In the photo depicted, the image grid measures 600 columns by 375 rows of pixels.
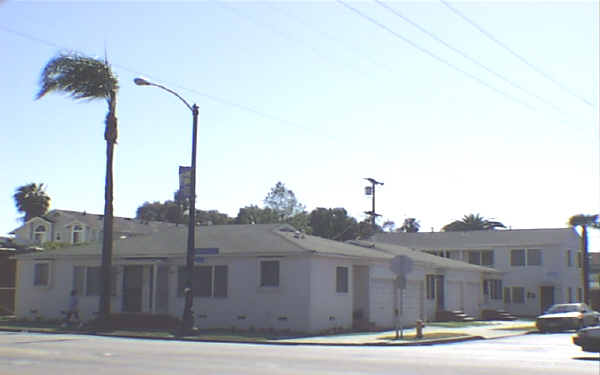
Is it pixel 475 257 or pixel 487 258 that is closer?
pixel 487 258

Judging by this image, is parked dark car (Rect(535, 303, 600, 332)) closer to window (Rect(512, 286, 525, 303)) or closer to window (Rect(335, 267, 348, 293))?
window (Rect(335, 267, 348, 293))

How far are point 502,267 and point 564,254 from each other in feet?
14.3

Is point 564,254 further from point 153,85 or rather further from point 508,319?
point 153,85

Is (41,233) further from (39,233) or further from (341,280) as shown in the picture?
(341,280)

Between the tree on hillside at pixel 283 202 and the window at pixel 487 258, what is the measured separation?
34216 mm

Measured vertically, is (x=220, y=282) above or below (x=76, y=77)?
below

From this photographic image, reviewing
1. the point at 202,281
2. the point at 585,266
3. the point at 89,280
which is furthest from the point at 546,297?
the point at 89,280

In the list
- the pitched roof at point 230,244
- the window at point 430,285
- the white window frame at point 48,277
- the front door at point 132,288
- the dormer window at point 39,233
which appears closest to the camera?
the pitched roof at point 230,244

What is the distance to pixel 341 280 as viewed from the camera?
1238 inches

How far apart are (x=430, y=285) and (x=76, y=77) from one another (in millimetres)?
20503

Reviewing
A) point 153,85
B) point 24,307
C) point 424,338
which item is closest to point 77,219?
point 24,307

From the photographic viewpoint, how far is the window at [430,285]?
3978 centimetres

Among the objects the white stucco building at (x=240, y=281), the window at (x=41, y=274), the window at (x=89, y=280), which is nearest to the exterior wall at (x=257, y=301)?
the white stucco building at (x=240, y=281)

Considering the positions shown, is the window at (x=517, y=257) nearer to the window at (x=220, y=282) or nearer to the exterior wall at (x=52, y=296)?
the window at (x=220, y=282)
